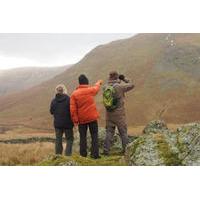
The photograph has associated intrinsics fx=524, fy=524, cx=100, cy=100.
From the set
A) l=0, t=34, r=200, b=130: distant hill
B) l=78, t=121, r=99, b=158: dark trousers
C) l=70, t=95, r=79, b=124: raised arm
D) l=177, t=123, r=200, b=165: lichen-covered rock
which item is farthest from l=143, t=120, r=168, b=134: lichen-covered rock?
l=0, t=34, r=200, b=130: distant hill

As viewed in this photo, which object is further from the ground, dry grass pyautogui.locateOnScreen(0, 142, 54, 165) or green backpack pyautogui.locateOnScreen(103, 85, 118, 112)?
green backpack pyautogui.locateOnScreen(103, 85, 118, 112)

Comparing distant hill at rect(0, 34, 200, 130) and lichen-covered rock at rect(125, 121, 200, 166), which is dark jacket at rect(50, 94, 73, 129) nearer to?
lichen-covered rock at rect(125, 121, 200, 166)

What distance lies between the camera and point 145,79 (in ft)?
475

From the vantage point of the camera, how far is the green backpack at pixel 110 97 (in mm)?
15219

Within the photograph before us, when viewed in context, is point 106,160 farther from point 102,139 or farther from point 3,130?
point 3,130

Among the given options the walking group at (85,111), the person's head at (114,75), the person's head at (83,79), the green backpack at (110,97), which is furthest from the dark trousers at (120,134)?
the person's head at (83,79)

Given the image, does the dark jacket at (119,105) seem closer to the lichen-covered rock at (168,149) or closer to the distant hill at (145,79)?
the lichen-covered rock at (168,149)

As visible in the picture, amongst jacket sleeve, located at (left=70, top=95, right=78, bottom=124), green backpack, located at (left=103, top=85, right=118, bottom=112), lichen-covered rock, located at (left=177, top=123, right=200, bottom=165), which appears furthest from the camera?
green backpack, located at (left=103, top=85, right=118, bottom=112)

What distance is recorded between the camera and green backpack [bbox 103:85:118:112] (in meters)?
15.2

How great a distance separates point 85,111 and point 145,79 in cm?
13153

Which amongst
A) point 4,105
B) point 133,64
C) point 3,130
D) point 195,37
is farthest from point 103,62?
point 3,130

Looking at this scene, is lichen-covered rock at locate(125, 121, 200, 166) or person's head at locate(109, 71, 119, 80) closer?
lichen-covered rock at locate(125, 121, 200, 166)

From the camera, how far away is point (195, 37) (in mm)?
167500

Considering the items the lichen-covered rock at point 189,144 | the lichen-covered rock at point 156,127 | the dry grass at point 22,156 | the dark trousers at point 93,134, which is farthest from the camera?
the lichen-covered rock at point 156,127
